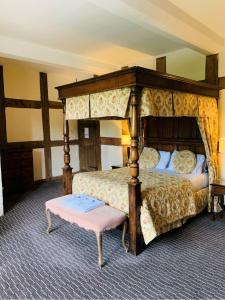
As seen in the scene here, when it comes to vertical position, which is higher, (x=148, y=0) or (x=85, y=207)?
(x=148, y=0)

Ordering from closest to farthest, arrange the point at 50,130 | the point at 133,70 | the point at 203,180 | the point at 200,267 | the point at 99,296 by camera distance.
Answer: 1. the point at 99,296
2. the point at 200,267
3. the point at 133,70
4. the point at 203,180
5. the point at 50,130

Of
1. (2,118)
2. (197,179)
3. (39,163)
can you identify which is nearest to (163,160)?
(197,179)

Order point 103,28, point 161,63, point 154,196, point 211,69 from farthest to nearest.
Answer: point 161,63
point 211,69
point 103,28
point 154,196

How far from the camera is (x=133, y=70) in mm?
2824

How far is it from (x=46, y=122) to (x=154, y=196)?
172 inches

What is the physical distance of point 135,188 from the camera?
2.96 meters

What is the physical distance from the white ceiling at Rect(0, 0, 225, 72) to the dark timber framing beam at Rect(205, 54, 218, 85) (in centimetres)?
17

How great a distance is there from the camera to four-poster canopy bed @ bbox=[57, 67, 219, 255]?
294 centimetres

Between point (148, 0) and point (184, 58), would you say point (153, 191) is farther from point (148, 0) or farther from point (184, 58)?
point (184, 58)

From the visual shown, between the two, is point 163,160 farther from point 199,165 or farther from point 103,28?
point 103,28

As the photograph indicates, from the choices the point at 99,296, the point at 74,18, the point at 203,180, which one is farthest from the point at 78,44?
the point at 99,296

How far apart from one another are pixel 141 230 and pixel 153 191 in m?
0.54

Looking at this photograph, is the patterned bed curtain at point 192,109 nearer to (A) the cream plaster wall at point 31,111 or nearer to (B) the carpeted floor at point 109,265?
(B) the carpeted floor at point 109,265

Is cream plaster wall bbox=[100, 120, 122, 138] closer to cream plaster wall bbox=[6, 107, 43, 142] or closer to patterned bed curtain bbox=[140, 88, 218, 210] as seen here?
cream plaster wall bbox=[6, 107, 43, 142]
